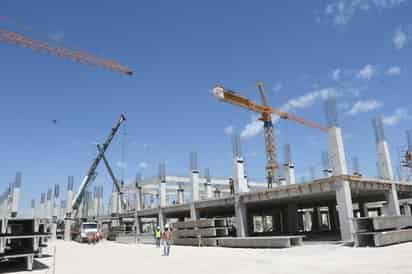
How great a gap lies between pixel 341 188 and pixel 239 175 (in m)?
12.0

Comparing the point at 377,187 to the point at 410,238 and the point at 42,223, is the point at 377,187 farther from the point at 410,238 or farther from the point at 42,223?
the point at 42,223

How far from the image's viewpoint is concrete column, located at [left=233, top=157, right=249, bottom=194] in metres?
30.6

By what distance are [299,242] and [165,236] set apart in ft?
28.7

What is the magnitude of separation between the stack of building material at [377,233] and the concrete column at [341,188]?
158cm

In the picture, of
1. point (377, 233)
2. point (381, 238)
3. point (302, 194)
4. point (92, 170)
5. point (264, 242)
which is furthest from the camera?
point (92, 170)

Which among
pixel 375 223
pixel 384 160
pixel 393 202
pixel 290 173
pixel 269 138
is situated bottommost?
pixel 375 223

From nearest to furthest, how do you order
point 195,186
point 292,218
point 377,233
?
point 377,233, point 292,218, point 195,186

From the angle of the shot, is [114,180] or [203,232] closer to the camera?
[203,232]

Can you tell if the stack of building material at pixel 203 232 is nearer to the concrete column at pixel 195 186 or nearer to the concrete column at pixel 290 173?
the concrete column at pixel 195 186

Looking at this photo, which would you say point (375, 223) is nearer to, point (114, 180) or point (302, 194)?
point (302, 194)

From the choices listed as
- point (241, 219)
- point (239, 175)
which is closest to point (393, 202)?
point (241, 219)

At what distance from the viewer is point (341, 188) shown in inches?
822

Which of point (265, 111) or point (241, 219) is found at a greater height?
point (265, 111)

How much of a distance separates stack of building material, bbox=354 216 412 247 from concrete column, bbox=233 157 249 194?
43.1ft
